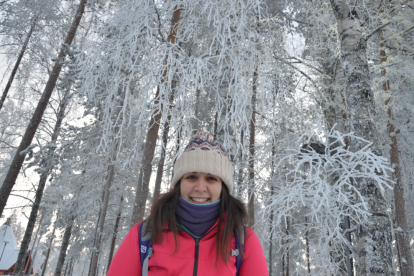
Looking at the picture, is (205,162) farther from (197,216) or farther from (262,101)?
(262,101)

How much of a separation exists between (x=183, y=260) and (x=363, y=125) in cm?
269

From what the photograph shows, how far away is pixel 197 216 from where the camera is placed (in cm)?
176

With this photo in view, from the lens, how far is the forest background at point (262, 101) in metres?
2.63

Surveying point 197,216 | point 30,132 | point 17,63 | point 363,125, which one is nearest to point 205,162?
point 197,216

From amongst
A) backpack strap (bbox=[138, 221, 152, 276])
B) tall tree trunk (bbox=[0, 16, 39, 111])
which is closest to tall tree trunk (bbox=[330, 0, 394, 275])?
backpack strap (bbox=[138, 221, 152, 276])

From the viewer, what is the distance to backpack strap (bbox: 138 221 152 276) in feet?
5.29

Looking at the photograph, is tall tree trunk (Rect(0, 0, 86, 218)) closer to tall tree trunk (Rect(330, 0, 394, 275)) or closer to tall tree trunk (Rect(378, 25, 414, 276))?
tall tree trunk (Rect(330, 0, 394, 275))

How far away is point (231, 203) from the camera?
1.92 m

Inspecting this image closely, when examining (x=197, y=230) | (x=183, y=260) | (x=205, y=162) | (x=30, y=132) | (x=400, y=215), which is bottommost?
(x=183, y=260)

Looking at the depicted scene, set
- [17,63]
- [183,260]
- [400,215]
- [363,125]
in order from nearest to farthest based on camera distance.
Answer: [183,260] → [363,125] → [400,215] → [17,63]

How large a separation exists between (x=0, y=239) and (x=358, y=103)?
28181 mm

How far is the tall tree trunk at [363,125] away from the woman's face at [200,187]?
1931 millimetres

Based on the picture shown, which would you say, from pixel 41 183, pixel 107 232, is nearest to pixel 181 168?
pixel 41 183

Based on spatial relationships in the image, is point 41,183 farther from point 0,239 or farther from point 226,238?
point 0,239
